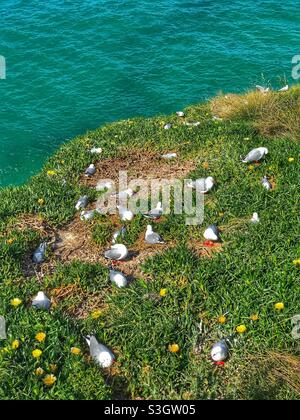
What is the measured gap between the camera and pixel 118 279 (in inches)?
234

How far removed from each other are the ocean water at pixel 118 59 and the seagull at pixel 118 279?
15.2 feet

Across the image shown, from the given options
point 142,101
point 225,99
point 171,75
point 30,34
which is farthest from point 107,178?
point 30,34

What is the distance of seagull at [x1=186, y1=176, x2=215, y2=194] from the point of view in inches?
295

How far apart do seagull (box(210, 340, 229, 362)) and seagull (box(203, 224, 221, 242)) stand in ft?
5.59

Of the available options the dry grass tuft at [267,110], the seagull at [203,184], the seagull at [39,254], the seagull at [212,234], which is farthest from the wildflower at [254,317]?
the dry grass tuft at [267,110]

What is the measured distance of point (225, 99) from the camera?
10.8 m

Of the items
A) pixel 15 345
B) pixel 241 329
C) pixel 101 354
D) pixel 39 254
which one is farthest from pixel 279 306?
pixel 39 254

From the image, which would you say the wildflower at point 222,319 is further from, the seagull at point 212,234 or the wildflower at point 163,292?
the seagull at point 212,234

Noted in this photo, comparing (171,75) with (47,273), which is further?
(171,75)

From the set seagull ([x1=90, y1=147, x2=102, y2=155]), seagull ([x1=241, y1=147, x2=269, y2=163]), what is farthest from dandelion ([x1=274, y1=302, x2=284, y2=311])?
seagull ([x1=90, y1=147, x2=102, y2=155])

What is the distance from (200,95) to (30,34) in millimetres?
6069

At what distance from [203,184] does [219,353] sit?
3.08m

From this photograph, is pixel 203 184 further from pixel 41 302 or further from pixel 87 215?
pixel 41 302

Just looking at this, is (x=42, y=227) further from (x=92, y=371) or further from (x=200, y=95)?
(x=200, y=95)
